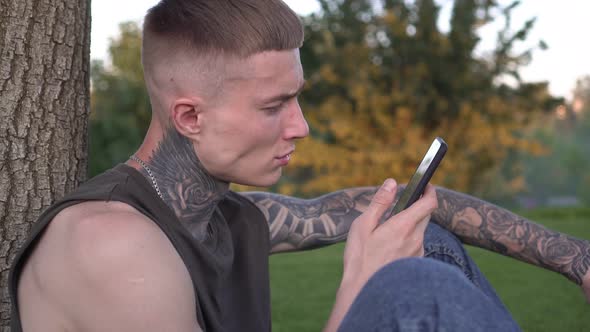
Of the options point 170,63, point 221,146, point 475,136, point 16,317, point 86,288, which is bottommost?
point 475,136

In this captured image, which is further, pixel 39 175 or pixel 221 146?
pixel 39 175

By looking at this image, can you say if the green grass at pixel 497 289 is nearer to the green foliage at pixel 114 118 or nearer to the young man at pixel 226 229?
the young man at pixel 226 229

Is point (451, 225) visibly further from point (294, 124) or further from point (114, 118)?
point (114, 118)

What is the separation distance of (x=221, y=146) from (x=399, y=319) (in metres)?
0.94

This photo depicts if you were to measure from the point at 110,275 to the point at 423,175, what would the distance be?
1.08 m

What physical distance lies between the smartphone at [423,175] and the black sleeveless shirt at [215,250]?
65 centimetres

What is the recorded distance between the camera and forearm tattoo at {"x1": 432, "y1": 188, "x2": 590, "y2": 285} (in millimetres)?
2750

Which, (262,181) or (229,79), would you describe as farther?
(262,181)

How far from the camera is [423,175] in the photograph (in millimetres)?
2213

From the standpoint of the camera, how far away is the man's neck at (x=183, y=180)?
2.29 m

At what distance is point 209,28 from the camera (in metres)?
2.28

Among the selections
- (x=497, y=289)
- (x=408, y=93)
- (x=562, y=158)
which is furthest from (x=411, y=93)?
(x=562, y=158)

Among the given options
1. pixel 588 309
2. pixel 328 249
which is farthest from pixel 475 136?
pixel 588 309

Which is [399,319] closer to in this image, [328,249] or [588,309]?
[588,309]
